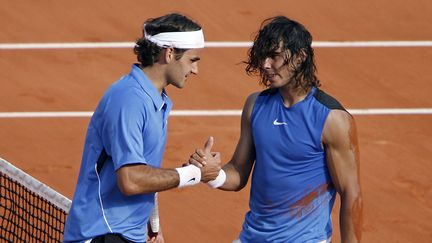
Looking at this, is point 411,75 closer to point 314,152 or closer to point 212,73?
point 212,73

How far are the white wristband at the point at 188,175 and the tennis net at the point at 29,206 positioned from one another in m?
1.63

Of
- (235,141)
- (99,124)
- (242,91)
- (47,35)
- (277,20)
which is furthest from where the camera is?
(47,35)

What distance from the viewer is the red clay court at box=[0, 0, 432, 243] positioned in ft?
36.1

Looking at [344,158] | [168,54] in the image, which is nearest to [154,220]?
[168,54]

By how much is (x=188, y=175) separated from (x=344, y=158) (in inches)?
38.2

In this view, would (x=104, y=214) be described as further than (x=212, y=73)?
No

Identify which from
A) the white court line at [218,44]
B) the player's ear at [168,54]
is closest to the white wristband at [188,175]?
the player's ear at [168,54]

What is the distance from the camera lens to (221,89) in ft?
43.5

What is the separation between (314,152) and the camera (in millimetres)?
6531

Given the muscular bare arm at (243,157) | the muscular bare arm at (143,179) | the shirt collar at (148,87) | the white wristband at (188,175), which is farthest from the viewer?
the muscular bare arm at (243,157)

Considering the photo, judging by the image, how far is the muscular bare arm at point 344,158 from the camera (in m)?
6.44

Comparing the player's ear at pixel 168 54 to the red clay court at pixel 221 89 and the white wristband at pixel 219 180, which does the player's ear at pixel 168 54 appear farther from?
the red clay court at pixel 221 89

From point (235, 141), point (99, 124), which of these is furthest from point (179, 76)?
point (235, 141)

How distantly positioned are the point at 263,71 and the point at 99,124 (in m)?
1.10
